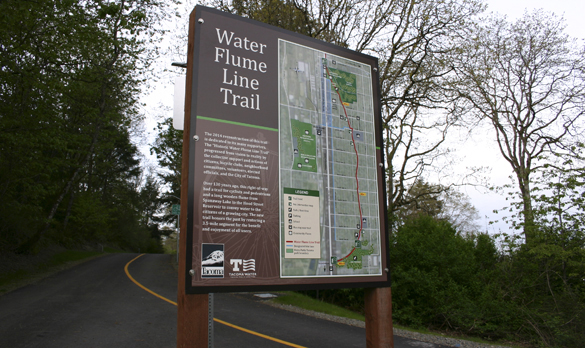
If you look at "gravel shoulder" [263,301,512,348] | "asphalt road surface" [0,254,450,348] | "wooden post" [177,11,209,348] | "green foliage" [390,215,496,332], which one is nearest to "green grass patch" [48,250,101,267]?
"asphalt road surface" [0,254,450,348]

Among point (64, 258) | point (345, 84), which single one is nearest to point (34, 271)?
point (64, 258)

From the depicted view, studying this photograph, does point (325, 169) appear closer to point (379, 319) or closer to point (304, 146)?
point (304, 146)

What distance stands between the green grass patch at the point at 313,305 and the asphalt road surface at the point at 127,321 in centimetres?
98

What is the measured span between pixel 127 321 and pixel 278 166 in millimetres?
6836

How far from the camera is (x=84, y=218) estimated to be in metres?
28.0

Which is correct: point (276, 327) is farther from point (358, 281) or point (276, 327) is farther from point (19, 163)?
point (19, 163)

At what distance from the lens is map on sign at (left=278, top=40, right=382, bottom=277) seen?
3.10 metres

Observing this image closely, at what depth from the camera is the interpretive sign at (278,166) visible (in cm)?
274

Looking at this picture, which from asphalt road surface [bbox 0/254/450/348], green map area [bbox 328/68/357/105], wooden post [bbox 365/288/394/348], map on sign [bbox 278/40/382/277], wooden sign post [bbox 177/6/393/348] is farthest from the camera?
asphalt road surface [bbox 0/254/450/348]

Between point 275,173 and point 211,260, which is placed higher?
point 275,173

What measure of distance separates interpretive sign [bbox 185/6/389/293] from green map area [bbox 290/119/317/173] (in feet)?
0.03

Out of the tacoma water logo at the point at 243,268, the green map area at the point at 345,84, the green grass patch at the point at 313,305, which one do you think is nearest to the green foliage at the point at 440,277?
the green grass patch at the point at 313,305

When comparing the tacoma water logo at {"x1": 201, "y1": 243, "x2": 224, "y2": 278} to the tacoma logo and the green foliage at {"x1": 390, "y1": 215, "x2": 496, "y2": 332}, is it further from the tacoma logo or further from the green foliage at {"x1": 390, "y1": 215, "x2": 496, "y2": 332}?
the green foliage at {"x1": 390, "y1": 215, "x2": 496, "y2": 332}

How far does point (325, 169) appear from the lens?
132 inches
